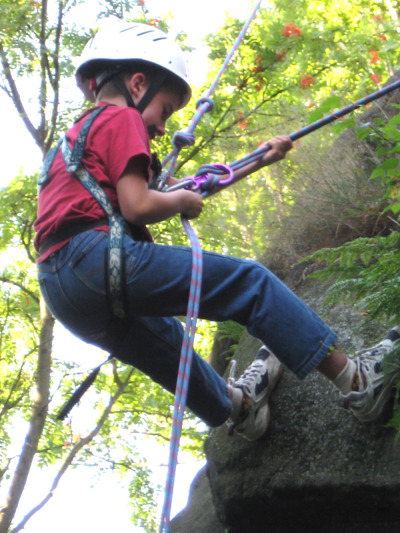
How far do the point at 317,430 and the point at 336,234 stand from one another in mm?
1848

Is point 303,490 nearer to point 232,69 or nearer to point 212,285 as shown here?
point 212,285

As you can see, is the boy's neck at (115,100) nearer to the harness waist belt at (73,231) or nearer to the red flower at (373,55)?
the harness waist belt at (73,231)

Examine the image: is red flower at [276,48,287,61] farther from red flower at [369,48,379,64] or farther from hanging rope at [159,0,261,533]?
hanging rope at [159,0,261,533]

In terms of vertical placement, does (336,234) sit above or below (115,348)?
above

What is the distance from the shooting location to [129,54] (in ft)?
9.70

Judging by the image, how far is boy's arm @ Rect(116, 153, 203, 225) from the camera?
100 inches

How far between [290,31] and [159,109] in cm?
418

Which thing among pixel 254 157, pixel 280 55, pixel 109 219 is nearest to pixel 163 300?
pixel 109 219

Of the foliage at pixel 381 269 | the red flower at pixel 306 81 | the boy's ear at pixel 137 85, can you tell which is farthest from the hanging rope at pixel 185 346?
the red flower at pixel 306 81

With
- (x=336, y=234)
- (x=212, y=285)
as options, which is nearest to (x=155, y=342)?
(x=212, y=285)

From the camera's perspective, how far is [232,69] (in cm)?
667

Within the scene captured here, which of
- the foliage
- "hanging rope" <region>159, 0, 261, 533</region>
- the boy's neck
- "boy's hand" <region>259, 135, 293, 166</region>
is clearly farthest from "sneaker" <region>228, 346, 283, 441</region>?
the boy's neck

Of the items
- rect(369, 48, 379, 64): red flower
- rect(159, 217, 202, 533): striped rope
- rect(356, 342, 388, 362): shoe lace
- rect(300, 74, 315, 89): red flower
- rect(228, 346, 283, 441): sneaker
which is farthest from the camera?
rect(369, 48, 379, 64): red flower

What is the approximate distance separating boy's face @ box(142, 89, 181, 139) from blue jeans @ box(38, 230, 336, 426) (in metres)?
0.63
